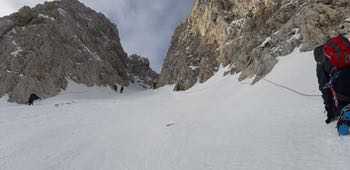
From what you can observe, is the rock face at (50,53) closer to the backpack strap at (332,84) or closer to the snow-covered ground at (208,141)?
the snow-covered ground at (208,141)

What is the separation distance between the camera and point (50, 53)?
75562 mm

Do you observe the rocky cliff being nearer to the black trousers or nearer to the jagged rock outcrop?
the jagged rock outcrop

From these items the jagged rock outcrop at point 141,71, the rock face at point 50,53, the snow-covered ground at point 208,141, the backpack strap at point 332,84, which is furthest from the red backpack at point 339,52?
the jagged rock outcrop at point 141,71

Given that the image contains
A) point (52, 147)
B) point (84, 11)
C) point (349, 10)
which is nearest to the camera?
point (52, 147)

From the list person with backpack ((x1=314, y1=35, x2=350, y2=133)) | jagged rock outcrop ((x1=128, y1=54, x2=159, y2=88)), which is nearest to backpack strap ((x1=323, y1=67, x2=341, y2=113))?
person with backpack ((x1=314, y1=35, x2=350, y2=133))

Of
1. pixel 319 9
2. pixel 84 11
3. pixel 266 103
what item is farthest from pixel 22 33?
pixel 266 103

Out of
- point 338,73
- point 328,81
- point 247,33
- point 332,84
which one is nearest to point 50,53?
point 247,33

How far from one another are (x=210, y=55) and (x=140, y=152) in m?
52.0

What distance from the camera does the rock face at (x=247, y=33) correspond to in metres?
20.6

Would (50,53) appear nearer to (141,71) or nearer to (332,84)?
(141,71)

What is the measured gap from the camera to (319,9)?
21.9m

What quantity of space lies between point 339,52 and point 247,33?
1330 inches

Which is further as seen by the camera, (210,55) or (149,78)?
(149,78)

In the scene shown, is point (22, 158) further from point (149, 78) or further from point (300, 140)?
point (149, 78)
